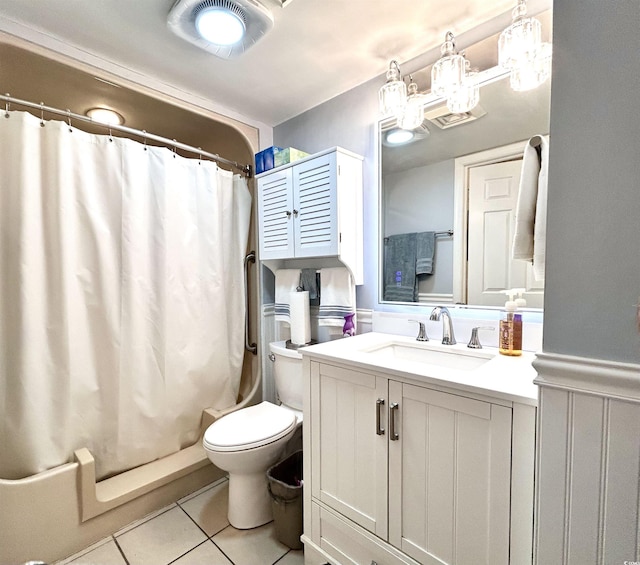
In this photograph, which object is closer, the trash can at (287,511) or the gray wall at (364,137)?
the trash can at (287,511)

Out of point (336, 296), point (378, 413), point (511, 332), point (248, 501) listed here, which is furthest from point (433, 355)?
point (248, 501)

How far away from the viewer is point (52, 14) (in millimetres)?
1325

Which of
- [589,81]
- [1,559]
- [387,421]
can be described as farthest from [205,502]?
[589,81]

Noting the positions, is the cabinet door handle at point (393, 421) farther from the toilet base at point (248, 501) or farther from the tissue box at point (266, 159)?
the tissue box at point (266, 159)

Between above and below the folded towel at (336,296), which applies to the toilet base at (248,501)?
below

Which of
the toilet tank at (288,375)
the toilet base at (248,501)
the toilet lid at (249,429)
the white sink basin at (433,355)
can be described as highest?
the white sink basin at (433,355)

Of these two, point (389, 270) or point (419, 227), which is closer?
point (419, 227)

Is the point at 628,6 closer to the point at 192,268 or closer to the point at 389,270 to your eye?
the point at 389,270

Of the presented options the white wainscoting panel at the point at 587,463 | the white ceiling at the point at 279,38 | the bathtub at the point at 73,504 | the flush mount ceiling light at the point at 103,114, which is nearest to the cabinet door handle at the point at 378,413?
the white wainscoting panel at the point at 587,463

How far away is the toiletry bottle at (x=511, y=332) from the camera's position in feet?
3.96

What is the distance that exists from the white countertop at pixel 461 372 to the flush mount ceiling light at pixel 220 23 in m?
1.34

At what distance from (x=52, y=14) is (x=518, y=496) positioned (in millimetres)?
2340

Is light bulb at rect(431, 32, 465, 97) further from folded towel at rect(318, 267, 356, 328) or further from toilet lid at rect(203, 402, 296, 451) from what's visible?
toilet lid at rect(203, 402, 296, 451)

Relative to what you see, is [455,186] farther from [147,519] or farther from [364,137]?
[147,519]
